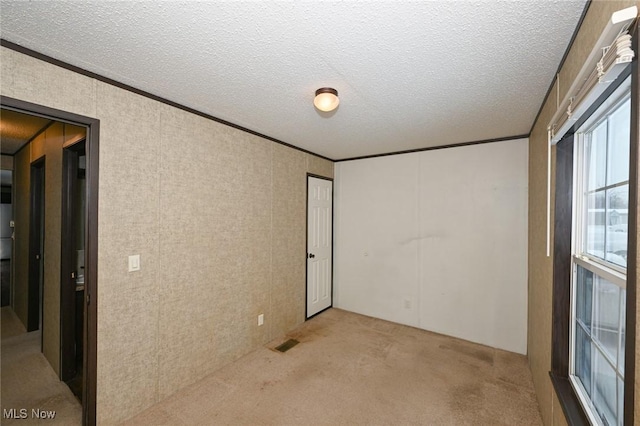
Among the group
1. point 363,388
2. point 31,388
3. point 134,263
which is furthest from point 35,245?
point 363,388

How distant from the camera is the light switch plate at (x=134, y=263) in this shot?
195 cm

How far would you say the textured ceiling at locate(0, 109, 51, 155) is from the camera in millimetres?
2461

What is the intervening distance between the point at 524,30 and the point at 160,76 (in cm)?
209

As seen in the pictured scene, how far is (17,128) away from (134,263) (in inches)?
88.1

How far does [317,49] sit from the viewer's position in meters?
1.48

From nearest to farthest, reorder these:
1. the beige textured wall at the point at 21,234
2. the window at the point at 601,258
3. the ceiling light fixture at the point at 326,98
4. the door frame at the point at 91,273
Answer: the window at the point at 601,258, the door frame at the point at 91,273, the ceiling light fixture at the point at 326,98, the beige textured wall at the point at 21,234

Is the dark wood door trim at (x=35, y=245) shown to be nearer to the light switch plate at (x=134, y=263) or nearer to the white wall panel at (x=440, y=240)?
the light switch plate at (x=134, y=263)

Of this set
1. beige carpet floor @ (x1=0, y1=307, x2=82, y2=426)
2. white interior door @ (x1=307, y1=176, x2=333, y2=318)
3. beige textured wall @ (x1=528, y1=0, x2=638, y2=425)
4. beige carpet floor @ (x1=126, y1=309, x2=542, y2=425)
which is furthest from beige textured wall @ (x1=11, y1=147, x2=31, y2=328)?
beige textured wall @ (x1=528, y1=0, x2=638, y2=425)

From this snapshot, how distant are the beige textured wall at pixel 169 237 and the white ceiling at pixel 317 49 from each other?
22 centimetres

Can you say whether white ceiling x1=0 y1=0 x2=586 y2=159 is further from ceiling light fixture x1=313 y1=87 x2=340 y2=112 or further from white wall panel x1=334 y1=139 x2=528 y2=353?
white wall panel x1=334 y1=139 x2=528 y2=353

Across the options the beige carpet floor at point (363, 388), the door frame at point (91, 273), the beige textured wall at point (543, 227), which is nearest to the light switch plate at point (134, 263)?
the door frame at point (91, 273)

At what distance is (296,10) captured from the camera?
3.92ft

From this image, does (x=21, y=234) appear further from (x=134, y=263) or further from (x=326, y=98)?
(x=326, y=98)

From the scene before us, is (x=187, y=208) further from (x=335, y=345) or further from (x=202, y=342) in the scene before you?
(x=335, y=345)
